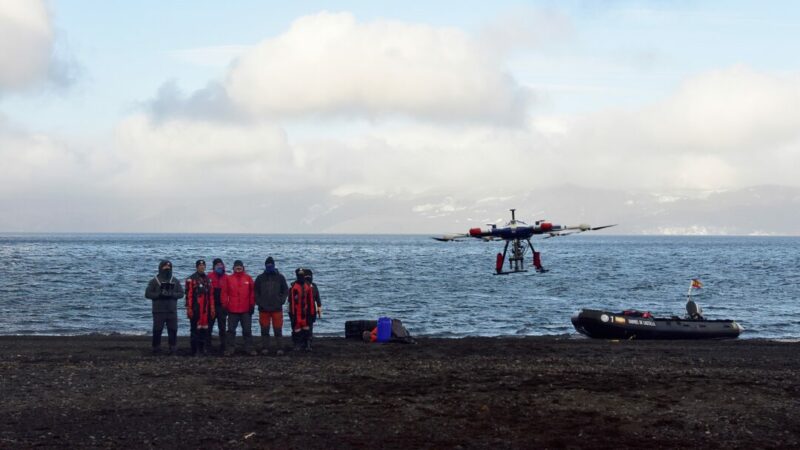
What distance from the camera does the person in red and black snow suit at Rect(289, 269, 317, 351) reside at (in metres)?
22.0

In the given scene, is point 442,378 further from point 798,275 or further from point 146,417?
point 798,275

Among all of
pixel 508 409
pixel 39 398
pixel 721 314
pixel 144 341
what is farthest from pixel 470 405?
pixel 721 314

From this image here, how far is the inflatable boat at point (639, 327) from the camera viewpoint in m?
30.1

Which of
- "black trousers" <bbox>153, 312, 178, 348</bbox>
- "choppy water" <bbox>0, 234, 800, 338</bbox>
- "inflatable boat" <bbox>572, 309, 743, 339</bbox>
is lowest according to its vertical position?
"choppy water" <bbox>0, 234, 800, 338</bbox>

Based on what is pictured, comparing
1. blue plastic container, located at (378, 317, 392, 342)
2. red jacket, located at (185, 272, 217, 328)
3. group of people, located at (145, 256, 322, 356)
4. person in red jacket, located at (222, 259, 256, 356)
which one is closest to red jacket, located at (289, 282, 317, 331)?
group of people, located at (145, 256, 322, 356)

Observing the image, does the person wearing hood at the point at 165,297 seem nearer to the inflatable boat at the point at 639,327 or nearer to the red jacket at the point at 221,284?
the red jacket at the point at 221,284

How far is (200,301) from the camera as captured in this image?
21453 mm

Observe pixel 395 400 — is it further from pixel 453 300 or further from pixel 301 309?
pixel 453 300

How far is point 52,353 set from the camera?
2295 centimetres

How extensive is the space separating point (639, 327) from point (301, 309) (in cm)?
1336

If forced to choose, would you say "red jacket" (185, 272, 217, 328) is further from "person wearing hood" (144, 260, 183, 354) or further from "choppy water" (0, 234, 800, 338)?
"choppy water" (0, 234, 800, 338)

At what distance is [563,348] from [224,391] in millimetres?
12126

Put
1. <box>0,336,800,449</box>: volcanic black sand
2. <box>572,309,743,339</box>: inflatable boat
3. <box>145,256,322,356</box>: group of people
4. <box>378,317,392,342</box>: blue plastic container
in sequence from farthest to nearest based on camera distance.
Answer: <box>572,309,743,339</box>: inflatable boat, <box>378,317,392,342</box>: blue plastic container, <box>145,256,322,356</box>: group of people, <box>0,336,800,449</box>: volcanic black sand

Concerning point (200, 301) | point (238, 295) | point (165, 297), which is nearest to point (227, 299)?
point (238, 295)
